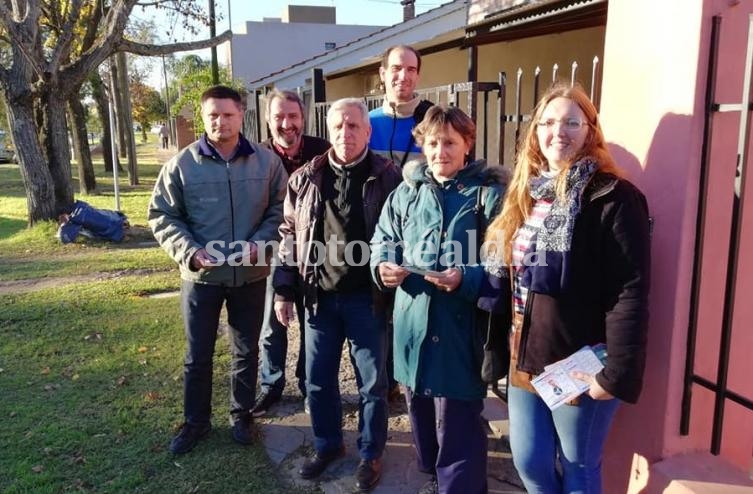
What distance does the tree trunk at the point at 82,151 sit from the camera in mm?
16734

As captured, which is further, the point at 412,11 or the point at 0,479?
the point at 412,11

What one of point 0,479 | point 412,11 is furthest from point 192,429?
point 412,11

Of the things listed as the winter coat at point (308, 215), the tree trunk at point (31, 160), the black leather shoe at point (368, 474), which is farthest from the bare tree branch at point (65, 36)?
the black leather shoe at point (368, 474)

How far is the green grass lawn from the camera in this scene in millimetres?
3320

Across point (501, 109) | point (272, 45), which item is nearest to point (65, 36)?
point (501, 109)

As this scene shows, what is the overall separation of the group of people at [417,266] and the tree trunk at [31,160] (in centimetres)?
820

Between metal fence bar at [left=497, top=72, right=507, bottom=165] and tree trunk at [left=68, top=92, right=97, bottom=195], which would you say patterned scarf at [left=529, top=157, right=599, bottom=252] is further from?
tree trunk at [left=68, top=92, right=97, bottom=195]

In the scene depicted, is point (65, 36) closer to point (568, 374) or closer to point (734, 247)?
point (568, 374)

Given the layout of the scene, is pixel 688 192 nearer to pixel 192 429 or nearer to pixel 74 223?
pixel 192 429

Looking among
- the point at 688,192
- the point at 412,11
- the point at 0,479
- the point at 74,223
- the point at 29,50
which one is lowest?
the point at 0,479

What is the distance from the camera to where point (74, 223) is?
32.5 feet

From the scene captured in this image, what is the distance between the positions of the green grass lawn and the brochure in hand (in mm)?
1700

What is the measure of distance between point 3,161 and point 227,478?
37.4 metres

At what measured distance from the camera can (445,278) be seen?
2.43 metres
